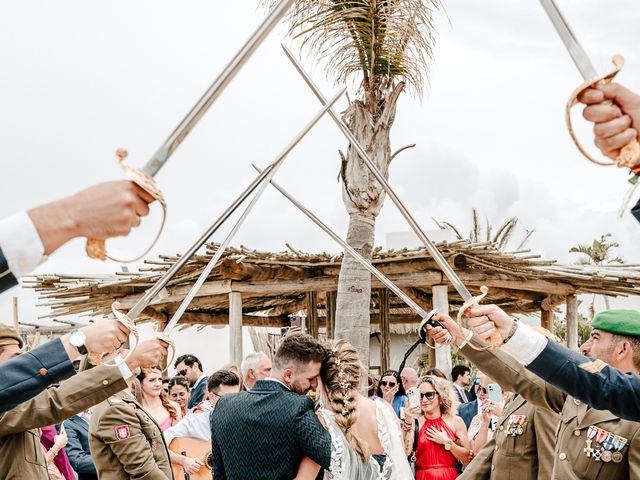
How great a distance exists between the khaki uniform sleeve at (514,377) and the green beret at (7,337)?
242cm

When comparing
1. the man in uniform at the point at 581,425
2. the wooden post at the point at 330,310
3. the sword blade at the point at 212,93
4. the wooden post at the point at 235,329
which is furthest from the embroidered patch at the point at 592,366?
the wooden post at the point at 330,310

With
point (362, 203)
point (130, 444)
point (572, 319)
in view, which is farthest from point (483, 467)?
point (572, 319)

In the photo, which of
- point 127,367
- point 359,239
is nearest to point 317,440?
point 127,367

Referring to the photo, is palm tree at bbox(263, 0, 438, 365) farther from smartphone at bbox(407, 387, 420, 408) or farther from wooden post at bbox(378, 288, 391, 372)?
wooden post at bbox(378, 288, 391, 372)

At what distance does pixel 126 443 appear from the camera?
5254 millimetres

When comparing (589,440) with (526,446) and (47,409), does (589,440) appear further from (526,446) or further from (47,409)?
(47,409)

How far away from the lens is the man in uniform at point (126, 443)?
5.23 m

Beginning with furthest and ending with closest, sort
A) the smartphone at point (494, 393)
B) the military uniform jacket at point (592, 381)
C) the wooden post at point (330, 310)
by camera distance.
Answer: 1. the wooden post at point (330, 310)
2. the smartphone at point (494, 393)
3. the military uniform jacket at point (592, 381)

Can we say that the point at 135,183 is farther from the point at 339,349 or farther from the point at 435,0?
the point at 435,0

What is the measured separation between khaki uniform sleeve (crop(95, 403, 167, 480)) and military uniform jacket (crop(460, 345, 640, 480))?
2.19m

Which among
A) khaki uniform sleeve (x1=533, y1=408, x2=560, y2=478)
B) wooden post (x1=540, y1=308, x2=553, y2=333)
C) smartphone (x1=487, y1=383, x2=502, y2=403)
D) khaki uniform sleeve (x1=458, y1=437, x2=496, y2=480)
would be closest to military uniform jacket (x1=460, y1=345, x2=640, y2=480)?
khaki uniform sleeve (x1=533, y1=408, x2=560, y2=478)

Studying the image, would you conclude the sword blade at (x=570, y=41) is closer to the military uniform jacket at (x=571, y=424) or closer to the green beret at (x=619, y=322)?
the military uniform jacket at (x=571, y=424)

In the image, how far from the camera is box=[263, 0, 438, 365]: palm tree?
9281mm

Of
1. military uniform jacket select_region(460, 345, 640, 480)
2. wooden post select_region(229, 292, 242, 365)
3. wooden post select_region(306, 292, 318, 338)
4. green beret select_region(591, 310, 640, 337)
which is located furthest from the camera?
wooden post select_region(306, 292, 318, 338)
